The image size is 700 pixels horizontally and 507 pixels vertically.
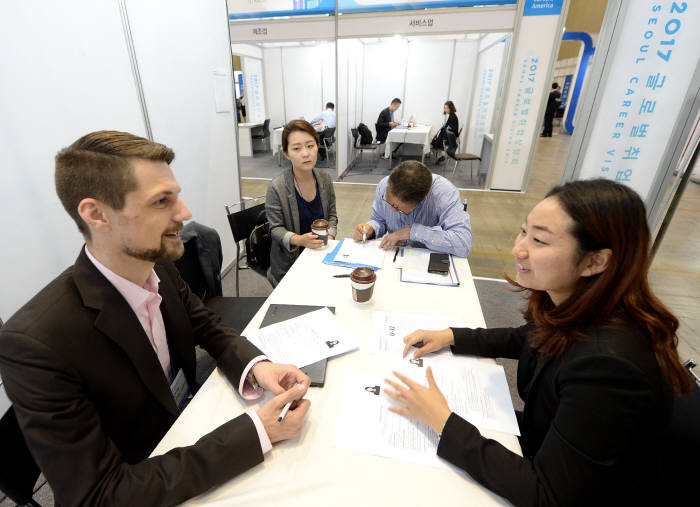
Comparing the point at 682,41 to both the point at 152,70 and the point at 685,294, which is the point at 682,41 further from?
the point at 152,70

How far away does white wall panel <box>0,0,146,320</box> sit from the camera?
1.55 m

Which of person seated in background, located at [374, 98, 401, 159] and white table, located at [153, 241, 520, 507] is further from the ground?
person seated in background, located at [374, 98, 401, 159]

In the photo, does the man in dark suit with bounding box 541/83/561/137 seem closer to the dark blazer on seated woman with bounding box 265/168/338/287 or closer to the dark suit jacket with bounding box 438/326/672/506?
the dark blazer on seated woman with bounding box 265/168/338/287

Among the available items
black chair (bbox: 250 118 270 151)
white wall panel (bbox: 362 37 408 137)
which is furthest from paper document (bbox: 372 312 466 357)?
white wall panel (bbox: 362 37 408 137)

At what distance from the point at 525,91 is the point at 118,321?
5.89 metres

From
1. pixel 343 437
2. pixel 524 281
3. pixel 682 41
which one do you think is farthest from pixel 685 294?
pixel 343 437

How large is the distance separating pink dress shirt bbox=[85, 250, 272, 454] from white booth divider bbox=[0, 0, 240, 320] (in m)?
1.06

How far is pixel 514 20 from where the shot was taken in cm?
469

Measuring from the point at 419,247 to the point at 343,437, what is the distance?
51.4 inches

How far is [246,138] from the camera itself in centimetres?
843

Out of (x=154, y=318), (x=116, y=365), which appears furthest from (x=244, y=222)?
(x=116, y=365)

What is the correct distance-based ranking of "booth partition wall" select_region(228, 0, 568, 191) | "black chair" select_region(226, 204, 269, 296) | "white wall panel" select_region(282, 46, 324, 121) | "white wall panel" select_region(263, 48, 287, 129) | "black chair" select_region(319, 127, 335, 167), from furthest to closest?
"white wall panel" select_region(263, 48, 287, 129) → "white wall panel" select_region(282, 46, 324, 121) → "black chair" select_region(319, 127, 335, 167) → "booth partition wall" select_region(228, 0, 568, 191) → "black chair" select_region(226, 204, 269, 296)

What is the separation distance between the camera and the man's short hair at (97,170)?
85 centimetres

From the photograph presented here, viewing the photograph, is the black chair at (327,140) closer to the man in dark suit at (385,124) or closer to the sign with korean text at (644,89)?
the man in dark suit at (385,124)
